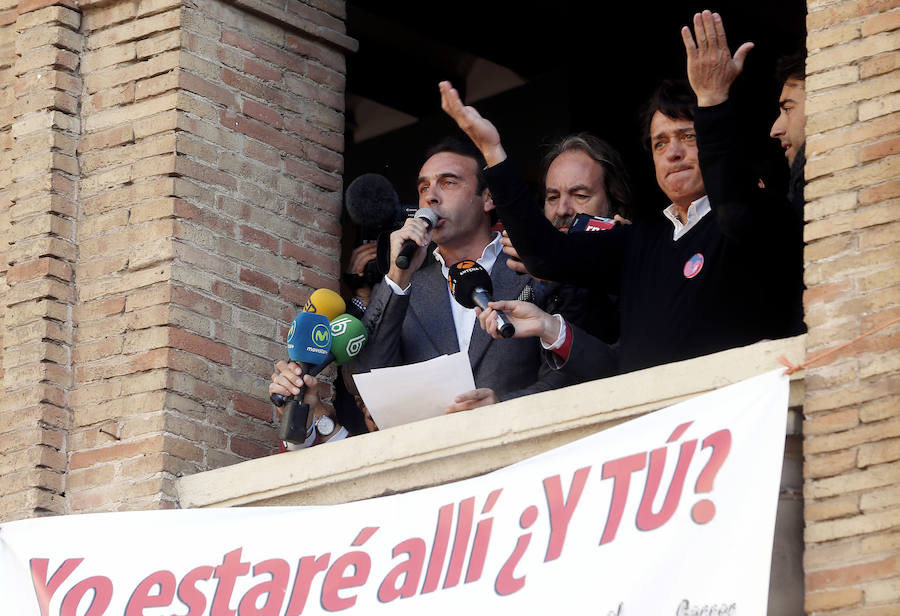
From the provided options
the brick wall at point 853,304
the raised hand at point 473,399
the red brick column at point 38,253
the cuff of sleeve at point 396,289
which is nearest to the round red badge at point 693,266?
the brick wall at point 853,304

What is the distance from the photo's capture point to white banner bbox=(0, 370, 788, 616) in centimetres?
530

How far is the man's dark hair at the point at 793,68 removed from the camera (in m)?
6.46

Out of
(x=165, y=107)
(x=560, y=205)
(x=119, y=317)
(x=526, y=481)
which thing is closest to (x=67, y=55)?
(x=165, y=107)

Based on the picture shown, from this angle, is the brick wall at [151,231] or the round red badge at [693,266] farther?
the brick wall at [151,231]

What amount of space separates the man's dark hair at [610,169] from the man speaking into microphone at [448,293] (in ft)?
1.25

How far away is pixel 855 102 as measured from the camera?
5.73m

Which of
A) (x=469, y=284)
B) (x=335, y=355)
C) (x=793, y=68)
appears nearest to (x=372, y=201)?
(x=335, y=355)

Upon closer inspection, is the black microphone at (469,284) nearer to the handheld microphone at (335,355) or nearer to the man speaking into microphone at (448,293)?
the man speaking into microphone at (448,293)

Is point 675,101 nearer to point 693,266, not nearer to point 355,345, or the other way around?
point 693,266

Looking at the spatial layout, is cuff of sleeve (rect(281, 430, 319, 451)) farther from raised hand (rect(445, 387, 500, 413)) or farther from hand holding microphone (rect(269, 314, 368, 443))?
raised hand (rect(445, 387, 500, 413))

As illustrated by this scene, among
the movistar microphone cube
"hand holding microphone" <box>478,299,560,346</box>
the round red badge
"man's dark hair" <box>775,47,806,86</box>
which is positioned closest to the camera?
the round red badge

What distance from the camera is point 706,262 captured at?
598cm

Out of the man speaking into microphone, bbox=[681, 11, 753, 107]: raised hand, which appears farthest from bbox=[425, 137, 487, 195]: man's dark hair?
bbox=[681, 11, 753, 107]: raised hand

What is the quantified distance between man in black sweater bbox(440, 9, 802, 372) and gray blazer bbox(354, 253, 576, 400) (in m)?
0.46
